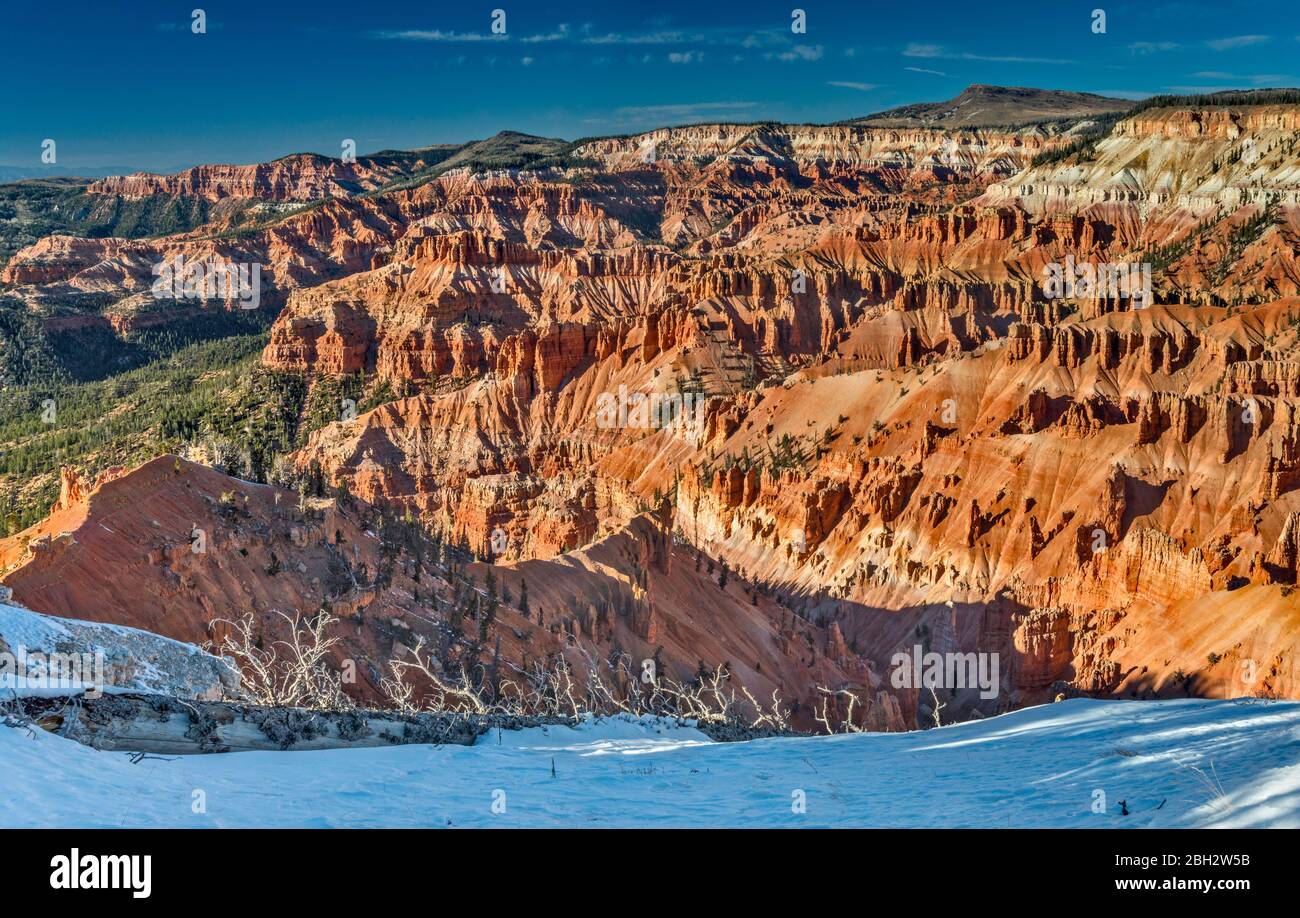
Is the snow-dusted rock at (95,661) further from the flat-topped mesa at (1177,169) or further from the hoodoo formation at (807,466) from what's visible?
the flat-topped mesa at (1177,169)

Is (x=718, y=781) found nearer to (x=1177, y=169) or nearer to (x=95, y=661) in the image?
(x=95, y=661)

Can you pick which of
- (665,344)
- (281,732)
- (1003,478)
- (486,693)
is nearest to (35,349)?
(665,344)

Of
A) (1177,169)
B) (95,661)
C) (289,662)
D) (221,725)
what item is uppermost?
(1177,169)

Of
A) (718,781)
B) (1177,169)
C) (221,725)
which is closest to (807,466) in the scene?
(718,781)

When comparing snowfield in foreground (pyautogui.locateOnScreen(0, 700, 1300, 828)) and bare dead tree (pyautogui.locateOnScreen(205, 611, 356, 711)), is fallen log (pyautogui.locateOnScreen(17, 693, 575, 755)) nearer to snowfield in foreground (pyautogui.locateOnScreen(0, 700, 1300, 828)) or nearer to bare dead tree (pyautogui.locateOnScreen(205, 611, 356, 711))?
snowfield in foreground (pyautogui.locateOnScreen(0, 700, 1300, 828))

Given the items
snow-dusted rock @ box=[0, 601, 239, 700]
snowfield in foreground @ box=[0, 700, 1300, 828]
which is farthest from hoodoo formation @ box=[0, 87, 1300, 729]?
snowfield in foreground @ box=[0, 700, 1300, 828]

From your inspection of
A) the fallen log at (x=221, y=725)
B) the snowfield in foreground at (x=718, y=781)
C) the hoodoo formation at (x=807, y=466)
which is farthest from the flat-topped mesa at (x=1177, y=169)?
the fallen log at (x=221, y=725)
